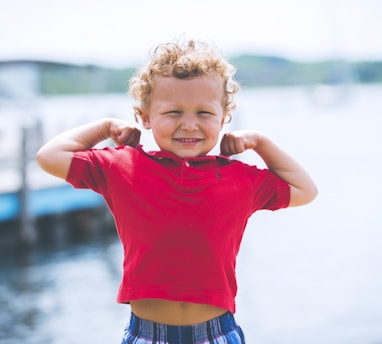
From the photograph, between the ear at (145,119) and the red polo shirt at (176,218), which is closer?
the red polo shirt at (176,218)

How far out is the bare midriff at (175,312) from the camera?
2182 millimetres

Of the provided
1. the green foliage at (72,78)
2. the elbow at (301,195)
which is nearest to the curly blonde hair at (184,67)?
the elbow at (301,195)

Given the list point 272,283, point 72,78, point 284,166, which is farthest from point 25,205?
point 284,166

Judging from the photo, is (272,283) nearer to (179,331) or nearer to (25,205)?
(25,205)

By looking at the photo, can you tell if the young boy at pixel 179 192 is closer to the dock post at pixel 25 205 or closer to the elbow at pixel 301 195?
the elbow at pixel 301 195

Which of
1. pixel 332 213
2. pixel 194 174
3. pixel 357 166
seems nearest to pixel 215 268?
pixel 194 174

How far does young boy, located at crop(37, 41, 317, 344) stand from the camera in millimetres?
2150

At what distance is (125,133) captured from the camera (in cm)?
239

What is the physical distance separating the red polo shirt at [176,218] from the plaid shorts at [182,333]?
0.25 ft

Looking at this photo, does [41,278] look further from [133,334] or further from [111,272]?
[133,334]

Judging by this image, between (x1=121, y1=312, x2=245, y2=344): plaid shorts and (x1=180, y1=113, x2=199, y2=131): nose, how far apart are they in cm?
68

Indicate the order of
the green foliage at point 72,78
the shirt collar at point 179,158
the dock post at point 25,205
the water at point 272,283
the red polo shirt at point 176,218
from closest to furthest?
1. the red polo shirt at point 176,218
2. the shirt collar at point 179,158
3. the water at point 272,283
4. the dock post at point 25,205
5. the green foliage at point 72,78

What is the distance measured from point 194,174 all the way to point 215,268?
336mm

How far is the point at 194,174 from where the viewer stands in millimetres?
2209
